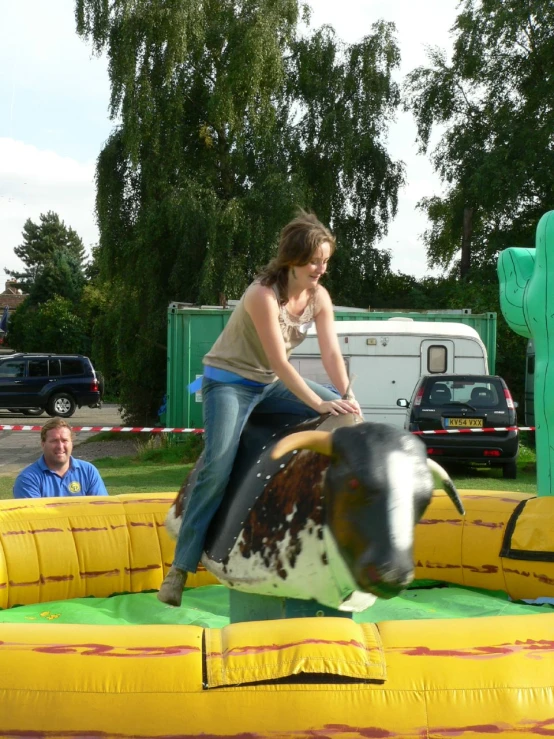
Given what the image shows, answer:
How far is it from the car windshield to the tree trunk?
13346 mm

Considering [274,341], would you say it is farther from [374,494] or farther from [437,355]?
[437,355]

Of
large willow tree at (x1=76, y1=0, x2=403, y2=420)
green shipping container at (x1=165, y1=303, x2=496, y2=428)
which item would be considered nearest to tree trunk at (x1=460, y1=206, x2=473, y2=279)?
large willow tree at (x1=76, y1=0, x2=403, y2=420)

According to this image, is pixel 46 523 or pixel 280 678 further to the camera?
pixel 46 523

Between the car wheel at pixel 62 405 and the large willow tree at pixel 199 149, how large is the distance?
542cm

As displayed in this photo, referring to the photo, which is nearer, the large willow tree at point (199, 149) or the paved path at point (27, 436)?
the paved path at point (27, 436)

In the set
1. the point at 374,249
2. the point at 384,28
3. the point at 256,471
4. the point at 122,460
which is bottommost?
the point at 122,460

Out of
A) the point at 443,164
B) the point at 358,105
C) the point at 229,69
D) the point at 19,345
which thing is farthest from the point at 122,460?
the point at 19,345

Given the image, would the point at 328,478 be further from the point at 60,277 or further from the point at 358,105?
the point at 60,277

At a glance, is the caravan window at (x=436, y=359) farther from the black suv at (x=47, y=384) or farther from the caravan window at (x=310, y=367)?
the black suv at (x=47, y=384)

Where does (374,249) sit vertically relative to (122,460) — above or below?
above

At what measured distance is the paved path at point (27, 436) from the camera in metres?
16.1

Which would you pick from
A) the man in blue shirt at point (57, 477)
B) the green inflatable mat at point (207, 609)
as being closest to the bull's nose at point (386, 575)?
the green inflatable mat at point (207, 609)

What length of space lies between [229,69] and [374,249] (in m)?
6.39

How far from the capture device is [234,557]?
3.71 m
